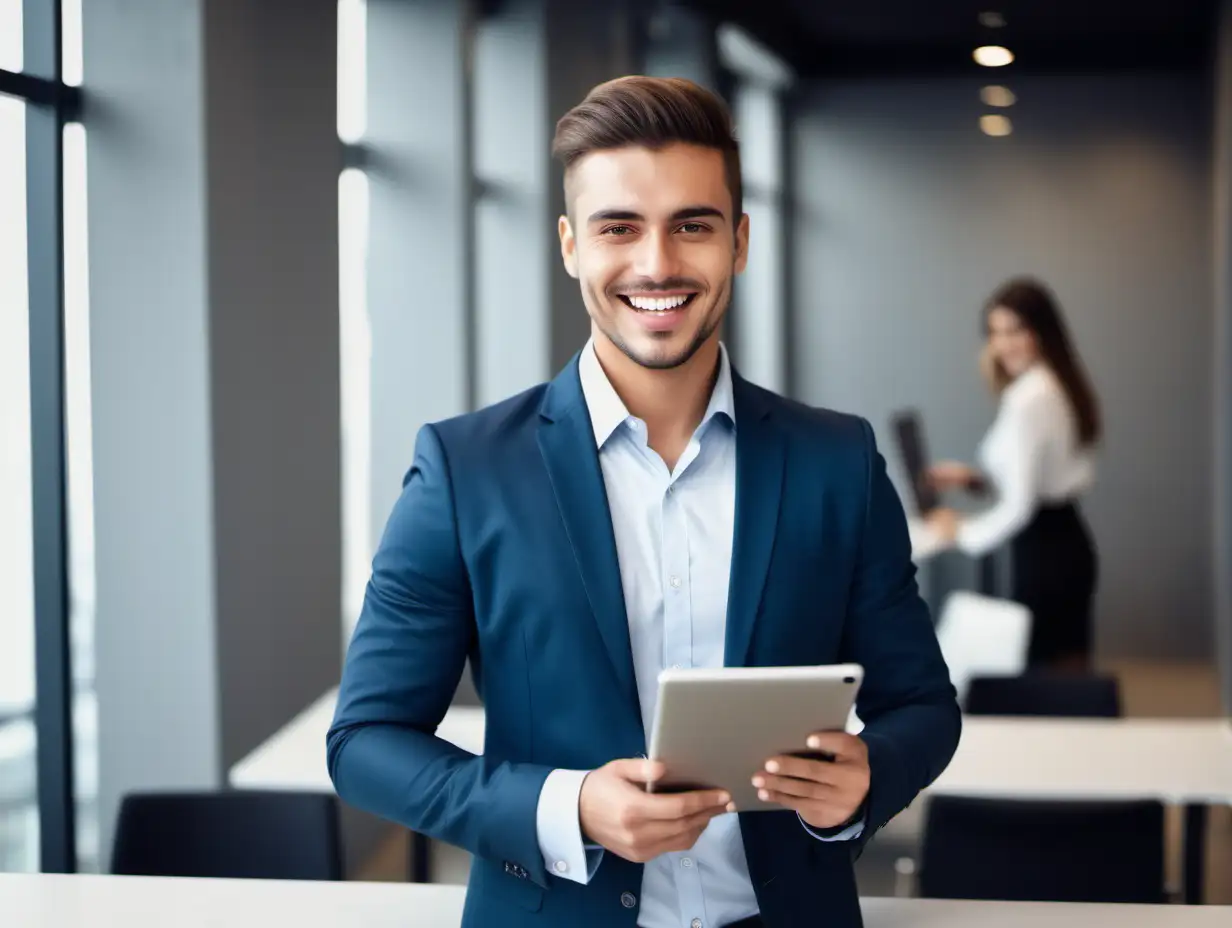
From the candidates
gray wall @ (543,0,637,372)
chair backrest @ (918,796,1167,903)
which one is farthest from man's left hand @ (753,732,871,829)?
gray wall @ (543,0,637,372)

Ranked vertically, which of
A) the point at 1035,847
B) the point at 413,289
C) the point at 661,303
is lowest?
the point at 1035,847

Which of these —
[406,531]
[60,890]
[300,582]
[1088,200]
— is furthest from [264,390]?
[1088,200]

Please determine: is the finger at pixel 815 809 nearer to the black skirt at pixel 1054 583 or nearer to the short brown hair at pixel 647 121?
the short brown hair at pixel 647 121

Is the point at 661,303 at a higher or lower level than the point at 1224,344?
lower

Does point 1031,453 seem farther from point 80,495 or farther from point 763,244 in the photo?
point 80,495

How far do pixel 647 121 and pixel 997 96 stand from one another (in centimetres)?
452

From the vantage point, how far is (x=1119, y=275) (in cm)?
568

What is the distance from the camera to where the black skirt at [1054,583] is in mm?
5320

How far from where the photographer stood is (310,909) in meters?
2.07

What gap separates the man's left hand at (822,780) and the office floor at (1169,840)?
1769mm

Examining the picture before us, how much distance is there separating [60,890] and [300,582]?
6.77 ft

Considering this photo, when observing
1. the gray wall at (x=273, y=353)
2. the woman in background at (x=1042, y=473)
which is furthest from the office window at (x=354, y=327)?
the woman in background at (x=1042, y=473)

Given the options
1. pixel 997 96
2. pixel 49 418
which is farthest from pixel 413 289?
pixel 997 96

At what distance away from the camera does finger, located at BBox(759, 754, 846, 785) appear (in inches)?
56.4
